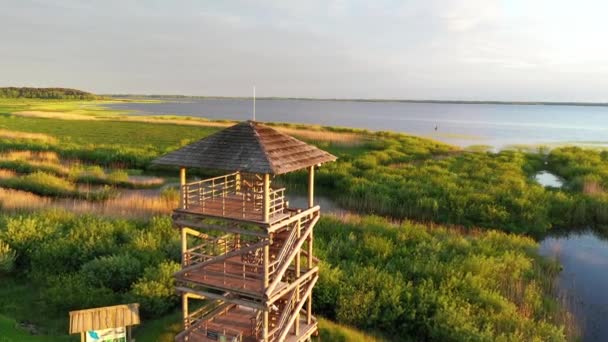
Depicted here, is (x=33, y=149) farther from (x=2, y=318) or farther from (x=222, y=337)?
(x=222, y=337)

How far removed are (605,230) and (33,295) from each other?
34221 millimetres

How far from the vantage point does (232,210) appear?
12.3 meters

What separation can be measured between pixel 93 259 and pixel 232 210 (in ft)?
37.7

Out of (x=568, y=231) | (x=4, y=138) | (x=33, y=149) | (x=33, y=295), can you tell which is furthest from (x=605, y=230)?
(x=4, y=138)

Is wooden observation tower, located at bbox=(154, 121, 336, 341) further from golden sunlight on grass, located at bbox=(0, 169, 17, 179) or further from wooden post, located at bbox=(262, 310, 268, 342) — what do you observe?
golden sunlight on grass, located at bbox=(0, 169, 17, 179)

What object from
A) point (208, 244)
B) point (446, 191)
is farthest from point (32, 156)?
point (446, 191)

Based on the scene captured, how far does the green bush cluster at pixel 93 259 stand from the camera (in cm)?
1675

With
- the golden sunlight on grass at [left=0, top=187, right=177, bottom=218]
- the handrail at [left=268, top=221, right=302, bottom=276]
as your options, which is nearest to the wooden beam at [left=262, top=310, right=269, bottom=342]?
the handrail at [left=268, top=221, right=302, bottom=276]

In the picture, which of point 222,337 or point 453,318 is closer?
point 222,337

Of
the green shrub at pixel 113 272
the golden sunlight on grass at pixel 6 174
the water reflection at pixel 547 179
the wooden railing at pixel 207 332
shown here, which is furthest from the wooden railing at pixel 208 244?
the water reflection at pixel 547 179

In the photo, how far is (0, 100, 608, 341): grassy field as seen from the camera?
1650 cm

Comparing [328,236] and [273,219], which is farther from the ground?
[273,219]

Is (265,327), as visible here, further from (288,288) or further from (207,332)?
(207,332)

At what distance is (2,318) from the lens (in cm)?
1509
